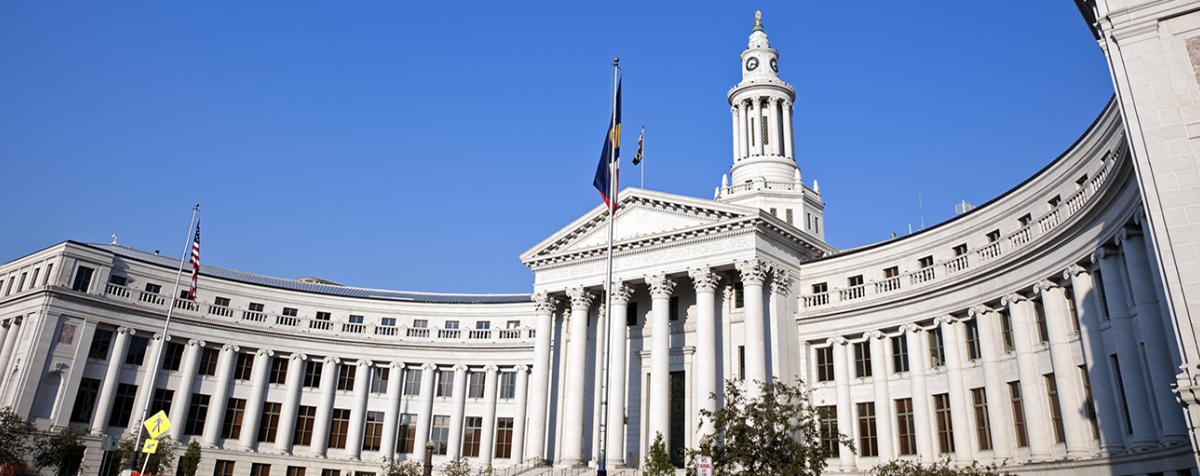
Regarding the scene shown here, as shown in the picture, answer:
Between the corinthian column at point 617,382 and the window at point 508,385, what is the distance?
1399 cm

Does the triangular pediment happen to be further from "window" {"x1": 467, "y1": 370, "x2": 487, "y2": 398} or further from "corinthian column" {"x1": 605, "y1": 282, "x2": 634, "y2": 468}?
"window" {"x1": 467, "y1": 370, "x2": 487, "y2": 398}

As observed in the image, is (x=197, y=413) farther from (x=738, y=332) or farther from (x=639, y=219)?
(x=738, y=332)

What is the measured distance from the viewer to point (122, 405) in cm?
5500

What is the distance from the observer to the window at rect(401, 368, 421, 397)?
63500 millimetres

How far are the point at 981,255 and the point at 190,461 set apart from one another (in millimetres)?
48881

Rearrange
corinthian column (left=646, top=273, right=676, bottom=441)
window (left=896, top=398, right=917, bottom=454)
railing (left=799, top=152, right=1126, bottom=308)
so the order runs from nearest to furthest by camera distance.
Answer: railing (left=799, top=152, right=1126, bottom=308), window (left=896, top=398, right=917, bottom=454), corinthian column (left=646, top=273, right=676, bottom=441)

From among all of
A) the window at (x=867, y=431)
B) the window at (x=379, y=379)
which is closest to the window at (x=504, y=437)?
the window at (x=379, y=379)

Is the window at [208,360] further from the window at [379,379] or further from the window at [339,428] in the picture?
the window at [379,379]

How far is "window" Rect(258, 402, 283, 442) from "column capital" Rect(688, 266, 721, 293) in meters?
33.3

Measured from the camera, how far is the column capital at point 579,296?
51.9m

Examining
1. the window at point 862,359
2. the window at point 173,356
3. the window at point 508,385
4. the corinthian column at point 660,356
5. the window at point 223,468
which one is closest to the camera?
the corinthian column at point 660,356

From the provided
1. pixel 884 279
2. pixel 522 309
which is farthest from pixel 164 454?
pixel 884 279

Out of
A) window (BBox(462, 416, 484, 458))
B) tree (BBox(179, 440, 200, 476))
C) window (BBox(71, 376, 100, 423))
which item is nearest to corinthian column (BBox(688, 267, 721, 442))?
window (BBox(462, 416, 484, 458))

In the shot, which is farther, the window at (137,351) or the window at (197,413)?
the window at (197,413)
